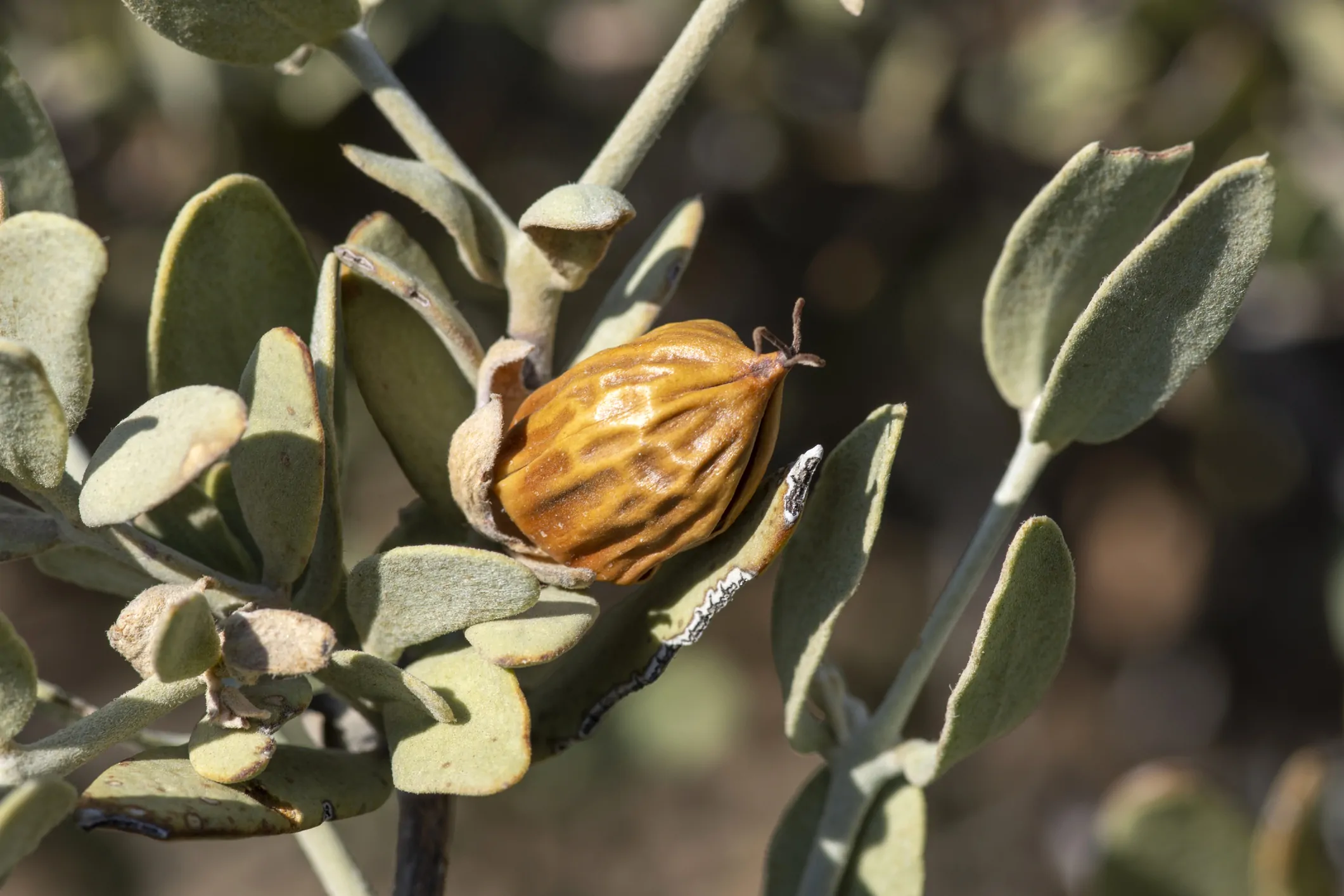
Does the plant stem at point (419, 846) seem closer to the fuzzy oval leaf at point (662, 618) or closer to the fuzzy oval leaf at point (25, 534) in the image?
the fuzzy oval leaf at point (662, 618)

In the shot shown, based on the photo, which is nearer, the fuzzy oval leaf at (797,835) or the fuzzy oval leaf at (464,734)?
the fuzzy oval leaf at (464,734)

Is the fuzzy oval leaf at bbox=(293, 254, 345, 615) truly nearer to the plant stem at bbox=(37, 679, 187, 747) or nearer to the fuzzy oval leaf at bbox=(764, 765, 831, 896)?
the plant stem at bbox=(37, 679, 187, 747)

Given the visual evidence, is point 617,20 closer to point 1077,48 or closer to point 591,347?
point 1077,48

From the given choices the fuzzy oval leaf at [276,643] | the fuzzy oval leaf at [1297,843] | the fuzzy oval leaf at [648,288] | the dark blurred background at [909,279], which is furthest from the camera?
the dark blurred background at [909,279]

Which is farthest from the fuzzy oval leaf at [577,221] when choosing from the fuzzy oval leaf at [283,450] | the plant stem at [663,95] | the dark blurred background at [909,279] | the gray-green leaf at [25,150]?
the dark blurred background at [909,279]

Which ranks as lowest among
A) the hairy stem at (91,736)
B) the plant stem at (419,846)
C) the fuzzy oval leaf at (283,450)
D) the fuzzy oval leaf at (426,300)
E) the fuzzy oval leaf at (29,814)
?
the plant stem at (419,846)

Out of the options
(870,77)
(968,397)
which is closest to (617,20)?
(870,77)
